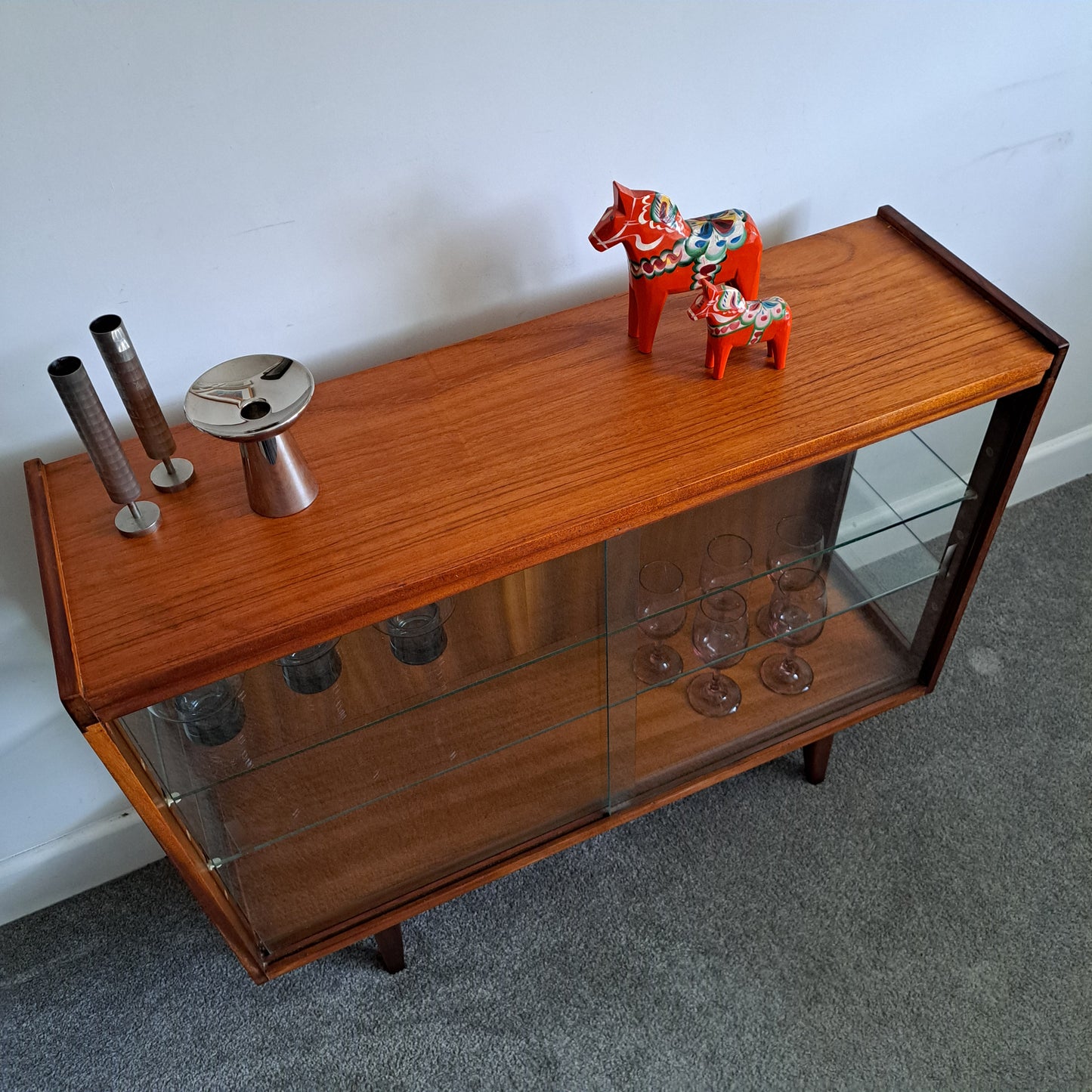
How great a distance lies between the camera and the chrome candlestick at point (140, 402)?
2.49 ft

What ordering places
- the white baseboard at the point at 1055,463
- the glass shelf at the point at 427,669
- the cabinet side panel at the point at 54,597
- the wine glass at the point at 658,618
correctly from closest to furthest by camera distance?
1. the cabinet side panel at the point at 54,597
2. the glass shelf at the point at 427,669
3. the wine glass at the point at 658,618
4. the white baseboard at the point at 1055,463

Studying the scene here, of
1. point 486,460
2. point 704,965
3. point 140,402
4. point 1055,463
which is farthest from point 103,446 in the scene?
point 1055,463

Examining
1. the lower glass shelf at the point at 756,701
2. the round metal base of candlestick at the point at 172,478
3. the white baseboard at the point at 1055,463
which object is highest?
the round metal base of candlestick at the point at 172,478

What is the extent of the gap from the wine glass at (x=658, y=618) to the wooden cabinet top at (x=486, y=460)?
0.19 meters

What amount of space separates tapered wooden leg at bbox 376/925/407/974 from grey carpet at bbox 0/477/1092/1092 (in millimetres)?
20

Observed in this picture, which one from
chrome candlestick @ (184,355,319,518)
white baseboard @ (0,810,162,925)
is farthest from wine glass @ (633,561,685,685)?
white baseboard @ (0,810,162,925)

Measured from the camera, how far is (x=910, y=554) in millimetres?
1160

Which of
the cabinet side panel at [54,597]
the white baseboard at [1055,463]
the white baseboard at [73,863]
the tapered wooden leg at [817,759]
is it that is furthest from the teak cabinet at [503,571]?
the white baseboard at [1055,463]

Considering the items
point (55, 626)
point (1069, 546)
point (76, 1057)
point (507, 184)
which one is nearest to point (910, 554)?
point (507, 184)

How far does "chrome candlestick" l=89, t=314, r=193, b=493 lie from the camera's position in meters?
0.76

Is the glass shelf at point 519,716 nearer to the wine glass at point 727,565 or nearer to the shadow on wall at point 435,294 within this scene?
the wine glass at point 727,565

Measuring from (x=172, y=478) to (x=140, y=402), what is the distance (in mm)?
88

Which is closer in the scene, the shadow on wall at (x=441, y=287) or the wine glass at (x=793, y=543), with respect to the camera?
the shadow on wall at (x=441, y=287)

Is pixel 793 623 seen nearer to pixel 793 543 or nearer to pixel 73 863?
pixel 793 543
